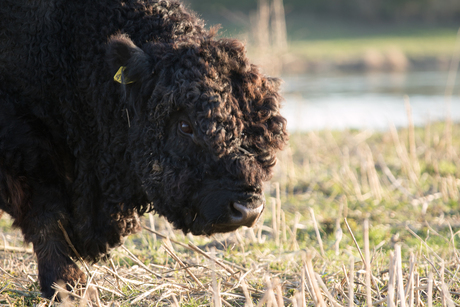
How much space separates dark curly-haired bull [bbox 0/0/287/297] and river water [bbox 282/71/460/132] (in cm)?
686

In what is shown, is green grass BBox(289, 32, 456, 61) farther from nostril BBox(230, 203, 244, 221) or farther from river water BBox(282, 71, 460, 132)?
nostril BBox(230, 203, 244, 221)

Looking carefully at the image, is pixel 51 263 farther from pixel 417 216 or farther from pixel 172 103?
pixel 417 216

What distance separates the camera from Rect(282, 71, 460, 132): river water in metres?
13.9

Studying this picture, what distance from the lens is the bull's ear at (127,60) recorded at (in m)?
3.14

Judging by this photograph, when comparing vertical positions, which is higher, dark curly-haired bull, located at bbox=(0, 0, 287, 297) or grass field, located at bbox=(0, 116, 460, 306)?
dark curly-haired bull, located at bbox=(0, 0, 287, 297)

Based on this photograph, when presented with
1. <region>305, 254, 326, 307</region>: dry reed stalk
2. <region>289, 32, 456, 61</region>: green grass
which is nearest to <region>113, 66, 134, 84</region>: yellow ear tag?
<region>305, 254, 326, 307</region>: dry reed stalk

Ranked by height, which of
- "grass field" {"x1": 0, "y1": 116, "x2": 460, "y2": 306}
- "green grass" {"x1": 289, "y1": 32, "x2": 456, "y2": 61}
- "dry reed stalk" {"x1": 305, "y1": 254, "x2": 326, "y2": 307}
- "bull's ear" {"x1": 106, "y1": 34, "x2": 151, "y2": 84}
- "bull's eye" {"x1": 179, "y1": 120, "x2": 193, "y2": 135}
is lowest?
"grass field" {"x1": 0, "y1": 116, "x2": 460, "y2": 306}

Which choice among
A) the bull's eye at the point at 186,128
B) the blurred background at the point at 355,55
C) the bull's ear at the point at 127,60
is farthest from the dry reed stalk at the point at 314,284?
the blurred background at the point at 355,55

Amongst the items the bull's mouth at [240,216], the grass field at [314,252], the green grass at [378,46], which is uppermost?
the green grass at [378,46]

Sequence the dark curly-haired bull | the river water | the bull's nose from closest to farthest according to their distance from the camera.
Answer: the bull's nose → the dark curly-haired bull → the river water

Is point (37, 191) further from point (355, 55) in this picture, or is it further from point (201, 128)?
point (355, 55)

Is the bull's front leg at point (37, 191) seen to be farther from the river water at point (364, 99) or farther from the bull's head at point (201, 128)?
the river water at point (364, 99)

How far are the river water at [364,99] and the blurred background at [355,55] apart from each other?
0.12 ft

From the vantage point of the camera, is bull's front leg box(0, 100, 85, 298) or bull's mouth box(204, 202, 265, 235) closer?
bull's mouth box(204, 202, 265, 235)
